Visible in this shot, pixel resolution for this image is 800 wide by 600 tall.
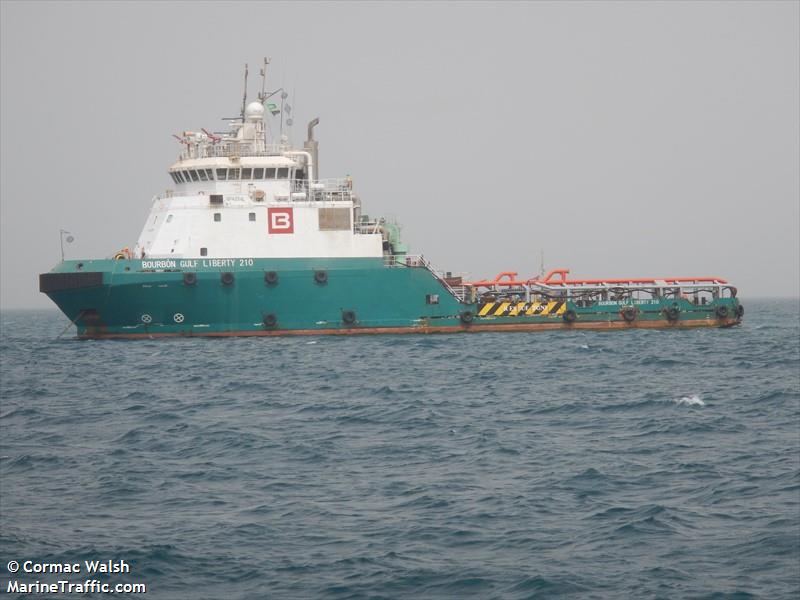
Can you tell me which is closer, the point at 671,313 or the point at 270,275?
the point at 270,275

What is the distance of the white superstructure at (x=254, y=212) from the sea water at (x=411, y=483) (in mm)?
Answer: 11812

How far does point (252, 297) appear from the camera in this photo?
36.0 m

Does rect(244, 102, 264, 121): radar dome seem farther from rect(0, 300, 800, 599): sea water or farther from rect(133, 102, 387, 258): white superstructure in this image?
rect(0, 300, 800, 599): sea water

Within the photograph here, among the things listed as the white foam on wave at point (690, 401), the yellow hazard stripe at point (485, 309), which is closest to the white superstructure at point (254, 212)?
the yellow hazard stripe at point (485, 309)

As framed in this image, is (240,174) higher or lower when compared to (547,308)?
higher

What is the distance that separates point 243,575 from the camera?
9.81 metres

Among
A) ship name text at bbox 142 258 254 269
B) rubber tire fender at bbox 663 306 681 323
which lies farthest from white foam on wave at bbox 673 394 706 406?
rubber tire fender at bbox 663 306 681 323

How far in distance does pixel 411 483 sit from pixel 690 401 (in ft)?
29.7

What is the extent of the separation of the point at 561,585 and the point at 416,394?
12370 mm

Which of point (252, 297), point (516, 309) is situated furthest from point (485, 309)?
point (252, 297)

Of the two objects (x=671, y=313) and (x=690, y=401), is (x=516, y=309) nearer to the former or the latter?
(x=671, y=313)

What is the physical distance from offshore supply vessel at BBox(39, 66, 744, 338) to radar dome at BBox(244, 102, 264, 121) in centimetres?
5

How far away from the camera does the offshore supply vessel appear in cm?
3562

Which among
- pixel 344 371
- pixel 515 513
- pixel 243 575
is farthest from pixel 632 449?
pixel 344 371
